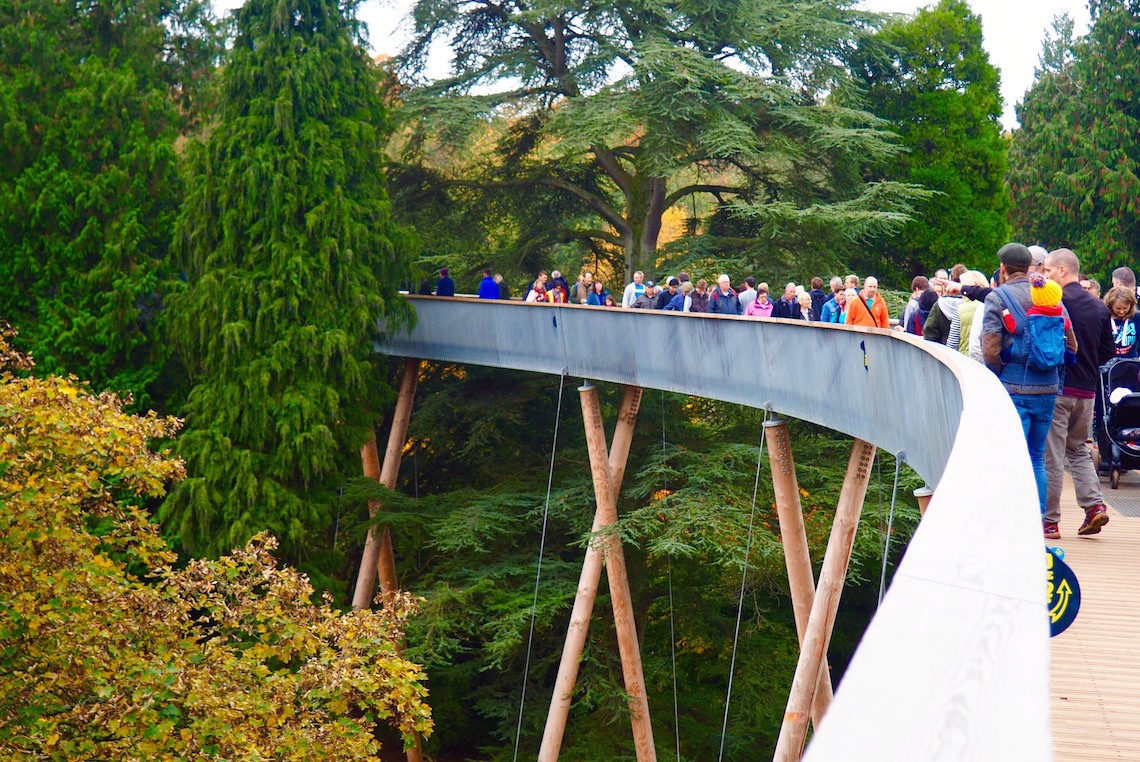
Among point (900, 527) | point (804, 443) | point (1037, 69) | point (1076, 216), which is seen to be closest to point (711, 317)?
point (900, 527)

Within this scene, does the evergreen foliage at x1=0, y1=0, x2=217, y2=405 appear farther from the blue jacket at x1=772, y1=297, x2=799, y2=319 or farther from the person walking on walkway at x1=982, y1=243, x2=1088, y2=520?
the person walking on walkway at x1=982, y1=243, x2=1088, y2=520

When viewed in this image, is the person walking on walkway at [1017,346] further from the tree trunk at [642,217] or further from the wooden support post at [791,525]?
the tree trunk at [642,217]

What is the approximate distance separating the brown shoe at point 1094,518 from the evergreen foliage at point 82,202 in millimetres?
16970

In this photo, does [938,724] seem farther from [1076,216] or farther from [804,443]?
[1076,216]

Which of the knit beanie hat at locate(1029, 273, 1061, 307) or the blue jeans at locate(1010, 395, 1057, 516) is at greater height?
the knit beanie hat at locate(1029, 273, 1061, 307)

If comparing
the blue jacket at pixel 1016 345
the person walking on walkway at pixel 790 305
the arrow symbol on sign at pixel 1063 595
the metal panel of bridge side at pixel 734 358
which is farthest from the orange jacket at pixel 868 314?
the arrow symbol on sign at pixel 1063 595

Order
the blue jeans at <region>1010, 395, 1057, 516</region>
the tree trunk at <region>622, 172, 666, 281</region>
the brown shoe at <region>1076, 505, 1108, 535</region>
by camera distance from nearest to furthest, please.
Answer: the blue jeans at <region>1010, 395, 1057, 516</region> → the brown shoe at <region>1076, 505, 1108, 535</region> → the tree trunk at <region>622, 172, 666, 281</region>

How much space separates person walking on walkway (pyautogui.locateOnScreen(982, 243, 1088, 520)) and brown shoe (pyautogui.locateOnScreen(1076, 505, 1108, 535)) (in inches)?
61.5

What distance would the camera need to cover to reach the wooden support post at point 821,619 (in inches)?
484

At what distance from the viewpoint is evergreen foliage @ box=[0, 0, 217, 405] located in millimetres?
21750

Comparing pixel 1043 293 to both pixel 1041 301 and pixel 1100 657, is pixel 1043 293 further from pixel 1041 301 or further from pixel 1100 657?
pixel 1100 657

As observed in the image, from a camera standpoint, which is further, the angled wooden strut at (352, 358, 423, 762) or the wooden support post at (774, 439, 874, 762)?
the angled wooden strut at (352, 358, 423, 762)

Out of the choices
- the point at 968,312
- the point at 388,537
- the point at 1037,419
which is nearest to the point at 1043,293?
the point at 1037,419

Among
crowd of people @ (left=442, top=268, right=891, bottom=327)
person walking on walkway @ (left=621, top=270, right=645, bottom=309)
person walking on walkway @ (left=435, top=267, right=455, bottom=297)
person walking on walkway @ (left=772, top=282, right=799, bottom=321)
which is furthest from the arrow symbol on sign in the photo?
person walking on walkway @ (left=435, top=267, right=455, bottom=297)
